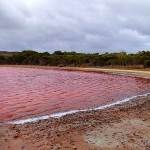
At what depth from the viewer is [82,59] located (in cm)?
8881

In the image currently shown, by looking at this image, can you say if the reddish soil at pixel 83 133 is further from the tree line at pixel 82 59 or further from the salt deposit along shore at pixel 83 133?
the tree line at pixel 82 59

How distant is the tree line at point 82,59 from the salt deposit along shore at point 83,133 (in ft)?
177

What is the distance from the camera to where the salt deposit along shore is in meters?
9.81

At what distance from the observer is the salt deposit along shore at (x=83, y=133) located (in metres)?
9.81

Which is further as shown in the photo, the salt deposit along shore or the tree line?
the tree line

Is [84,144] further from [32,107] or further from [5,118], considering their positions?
[32,107]

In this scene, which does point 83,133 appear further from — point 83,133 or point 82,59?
point 82,59

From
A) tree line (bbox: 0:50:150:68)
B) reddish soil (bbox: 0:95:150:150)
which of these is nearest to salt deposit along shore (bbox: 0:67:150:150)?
reddish soil (bbox: 0:95:150:150)

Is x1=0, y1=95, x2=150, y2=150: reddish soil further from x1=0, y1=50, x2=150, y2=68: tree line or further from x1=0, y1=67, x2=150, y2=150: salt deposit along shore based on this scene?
x1=0, y1=50, x2=150, y2=68: tree line

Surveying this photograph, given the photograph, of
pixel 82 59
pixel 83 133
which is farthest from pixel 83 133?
pixel 82 59

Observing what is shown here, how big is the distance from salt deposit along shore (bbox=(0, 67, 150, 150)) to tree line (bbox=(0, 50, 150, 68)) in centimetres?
5395

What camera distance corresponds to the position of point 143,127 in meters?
12.0

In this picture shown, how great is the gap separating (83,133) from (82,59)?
256 feet

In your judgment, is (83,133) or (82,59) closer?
(83,133)
